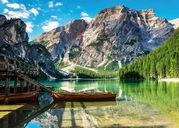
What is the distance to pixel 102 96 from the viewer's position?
50812mm

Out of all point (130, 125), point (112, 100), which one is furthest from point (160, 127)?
point (112, 100)

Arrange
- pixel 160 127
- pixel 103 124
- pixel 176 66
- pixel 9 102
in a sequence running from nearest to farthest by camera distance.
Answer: pixel 160 127, pixel 103 124, pixel 9 102, pixel 176 66

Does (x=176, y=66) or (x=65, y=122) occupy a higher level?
(x=176, y=66)

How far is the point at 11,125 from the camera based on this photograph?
2698 centimetres

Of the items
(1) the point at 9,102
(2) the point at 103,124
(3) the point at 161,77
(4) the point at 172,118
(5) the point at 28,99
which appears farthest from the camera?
(3) the point at 161,77

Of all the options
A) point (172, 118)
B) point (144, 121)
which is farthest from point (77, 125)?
point (172, 118)

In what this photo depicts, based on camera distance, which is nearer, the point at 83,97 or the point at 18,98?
the point at 18,98

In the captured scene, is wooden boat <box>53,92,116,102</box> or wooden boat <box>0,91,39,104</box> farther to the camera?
wooden boat <box>53,92,116,102</box>

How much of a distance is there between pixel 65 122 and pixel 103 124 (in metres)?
3.69

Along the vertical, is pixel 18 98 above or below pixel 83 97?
above

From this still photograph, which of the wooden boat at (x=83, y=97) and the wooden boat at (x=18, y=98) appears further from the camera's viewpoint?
the wooden boat at (x=83, y=97)

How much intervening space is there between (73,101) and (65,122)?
2271 cm

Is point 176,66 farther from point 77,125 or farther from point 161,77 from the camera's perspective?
point 77,125

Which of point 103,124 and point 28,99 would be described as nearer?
point 103,124
